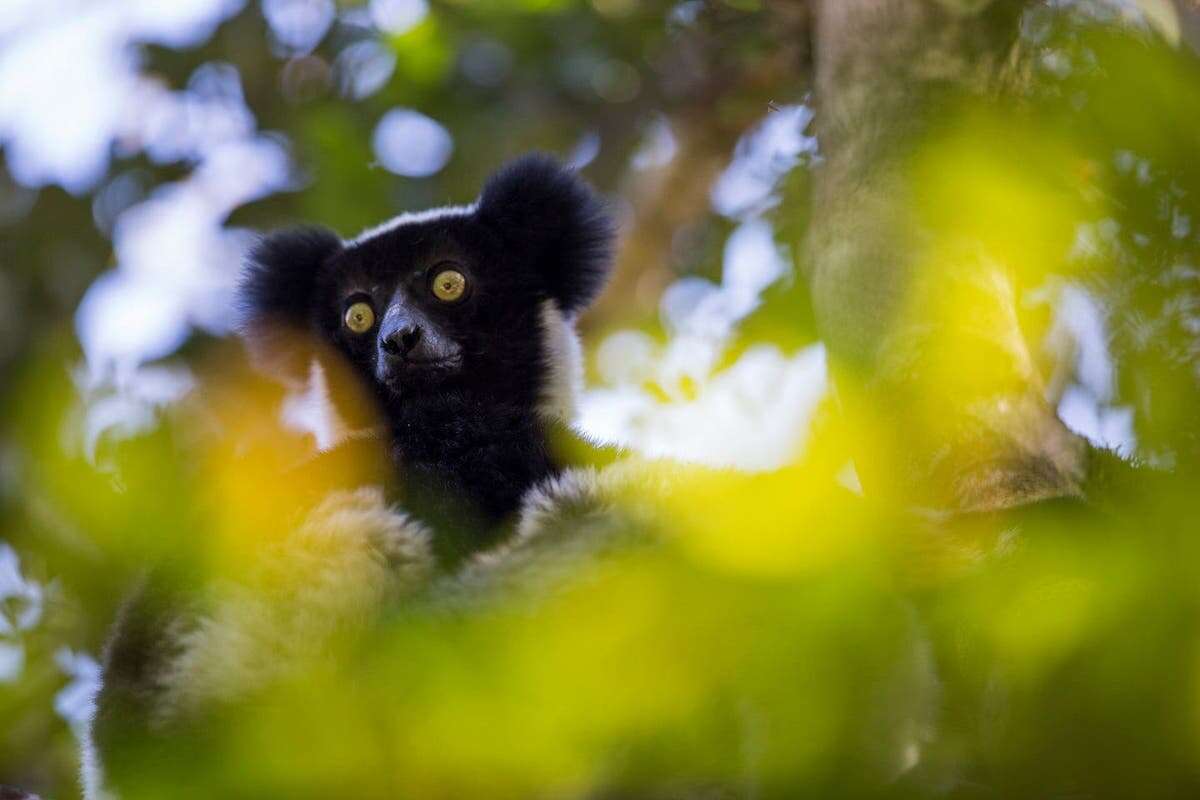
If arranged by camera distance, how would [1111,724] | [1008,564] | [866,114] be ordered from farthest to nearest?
[866,114], [1008,564], [1111,724]

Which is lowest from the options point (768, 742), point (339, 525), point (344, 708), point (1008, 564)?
point (768, 742)

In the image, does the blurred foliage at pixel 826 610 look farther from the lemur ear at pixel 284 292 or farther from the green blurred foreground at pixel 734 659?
the lemur ear at pixel 284 292

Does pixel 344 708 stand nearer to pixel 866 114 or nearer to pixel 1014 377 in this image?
pixel 1014 377

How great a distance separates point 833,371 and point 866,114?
66cm

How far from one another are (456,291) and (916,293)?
142cm

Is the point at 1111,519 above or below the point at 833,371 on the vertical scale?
below

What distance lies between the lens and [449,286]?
11.1 ft

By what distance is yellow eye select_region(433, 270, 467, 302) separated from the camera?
3.38 m

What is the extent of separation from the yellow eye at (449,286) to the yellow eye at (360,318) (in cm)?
19

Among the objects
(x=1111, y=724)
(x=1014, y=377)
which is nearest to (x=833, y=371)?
(x=1014, y=377)

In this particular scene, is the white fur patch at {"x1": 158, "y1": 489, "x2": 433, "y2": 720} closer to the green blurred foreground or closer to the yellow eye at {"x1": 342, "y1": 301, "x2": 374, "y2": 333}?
the green blurred foreground

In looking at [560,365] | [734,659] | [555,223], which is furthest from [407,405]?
[734,659]

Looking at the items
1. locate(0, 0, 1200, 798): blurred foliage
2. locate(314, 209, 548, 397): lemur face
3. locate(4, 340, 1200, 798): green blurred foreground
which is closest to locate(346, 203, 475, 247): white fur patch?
locate(314, 209, 548, 397): lemur face

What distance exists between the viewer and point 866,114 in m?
2.86
